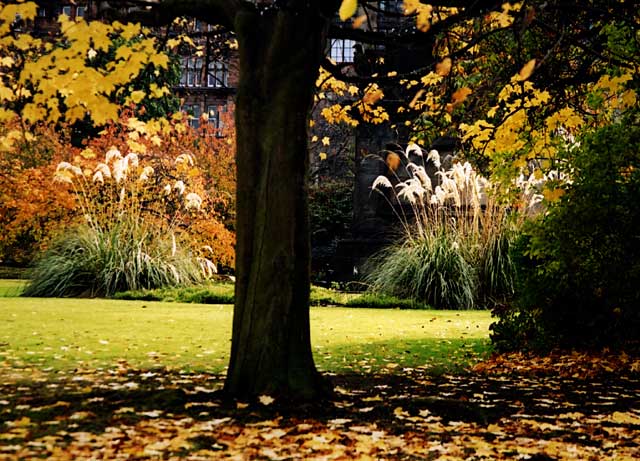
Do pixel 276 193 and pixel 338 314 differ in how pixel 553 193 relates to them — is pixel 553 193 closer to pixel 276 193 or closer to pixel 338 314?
pixel 276 193

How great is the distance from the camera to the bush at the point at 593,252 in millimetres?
5945

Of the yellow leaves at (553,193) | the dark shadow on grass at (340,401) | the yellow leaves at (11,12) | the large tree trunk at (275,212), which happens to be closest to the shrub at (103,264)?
the dark shadow on grass at (340,401)

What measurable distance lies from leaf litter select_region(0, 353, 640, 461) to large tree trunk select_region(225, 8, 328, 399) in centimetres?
21

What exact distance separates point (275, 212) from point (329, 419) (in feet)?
3.71

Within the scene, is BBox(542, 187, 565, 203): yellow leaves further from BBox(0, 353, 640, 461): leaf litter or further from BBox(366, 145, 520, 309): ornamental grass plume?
BBox(366, 145, 520, 309): ornamental grass plume

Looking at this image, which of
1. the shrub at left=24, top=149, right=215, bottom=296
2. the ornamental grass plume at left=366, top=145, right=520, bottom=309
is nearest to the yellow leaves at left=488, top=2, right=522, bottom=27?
the ornamental grass plume at left=366, top=145, right=520, bottom=309

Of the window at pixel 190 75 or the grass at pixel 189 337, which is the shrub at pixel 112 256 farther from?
the window at pixel 190 75

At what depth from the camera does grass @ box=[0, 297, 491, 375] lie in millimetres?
6129

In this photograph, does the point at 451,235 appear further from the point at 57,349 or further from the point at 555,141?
the point at 57,349

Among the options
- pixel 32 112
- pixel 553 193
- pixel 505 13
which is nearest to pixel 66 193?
pixel 32 112

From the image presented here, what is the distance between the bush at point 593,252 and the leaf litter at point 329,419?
730mm

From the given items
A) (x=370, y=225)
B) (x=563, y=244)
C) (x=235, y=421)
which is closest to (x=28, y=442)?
(x=235, y=421)

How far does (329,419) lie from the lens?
3.92 m

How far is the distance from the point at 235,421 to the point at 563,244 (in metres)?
3.36
